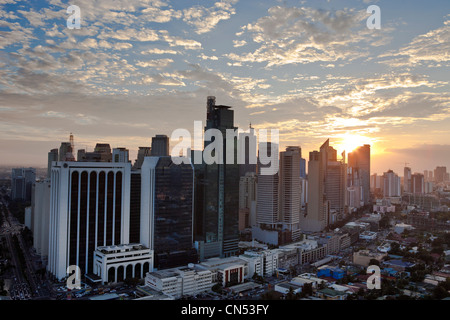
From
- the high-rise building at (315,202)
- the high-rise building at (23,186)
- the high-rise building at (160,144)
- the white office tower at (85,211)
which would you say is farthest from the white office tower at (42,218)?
the high-rise building at (23,186)

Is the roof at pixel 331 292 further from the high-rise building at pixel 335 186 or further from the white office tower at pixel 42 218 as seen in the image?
the high-rise building at pixel 335 186

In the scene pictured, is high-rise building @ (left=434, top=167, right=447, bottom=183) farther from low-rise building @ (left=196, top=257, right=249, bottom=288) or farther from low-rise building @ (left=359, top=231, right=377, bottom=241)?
low-rise building @ (left=196, top=257, right=249, bottom=288)

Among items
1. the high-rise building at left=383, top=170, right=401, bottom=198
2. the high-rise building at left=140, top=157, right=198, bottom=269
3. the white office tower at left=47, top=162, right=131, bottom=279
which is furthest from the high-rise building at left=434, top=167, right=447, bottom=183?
the white office tower at left=47, top=162, right=131, bottom=279

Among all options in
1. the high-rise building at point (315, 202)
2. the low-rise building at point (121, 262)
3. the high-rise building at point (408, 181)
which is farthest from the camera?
the high-rise building at point (408, 181)

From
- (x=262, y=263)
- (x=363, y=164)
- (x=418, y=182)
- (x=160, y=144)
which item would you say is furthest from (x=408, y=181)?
(x=262, y=263)

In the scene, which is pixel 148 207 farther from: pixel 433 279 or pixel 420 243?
pixel 420 243
